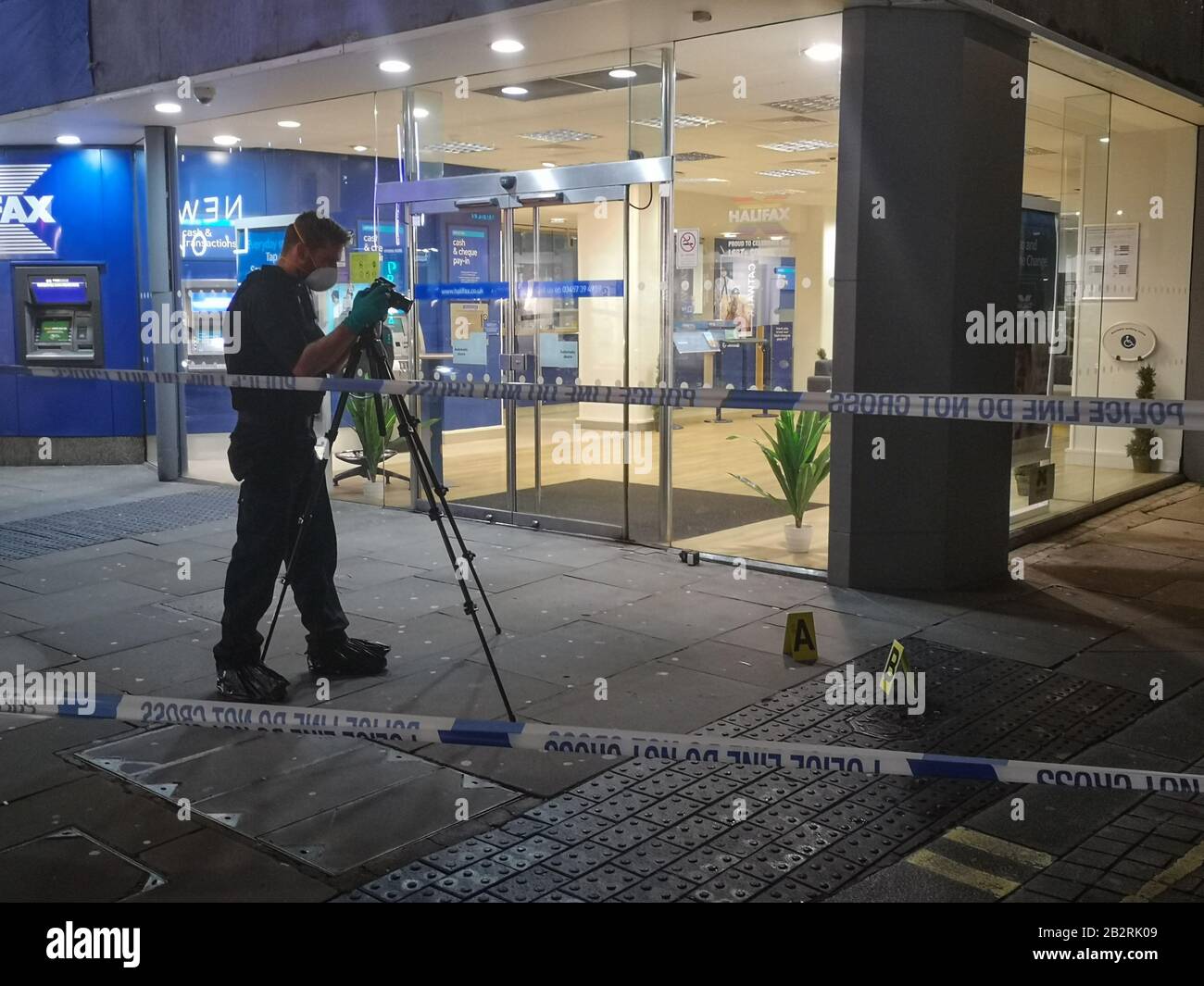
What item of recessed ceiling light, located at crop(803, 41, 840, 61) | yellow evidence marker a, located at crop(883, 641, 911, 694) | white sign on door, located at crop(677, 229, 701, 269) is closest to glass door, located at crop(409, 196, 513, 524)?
white sign on door, located at crop(677, 229, 701, 269)

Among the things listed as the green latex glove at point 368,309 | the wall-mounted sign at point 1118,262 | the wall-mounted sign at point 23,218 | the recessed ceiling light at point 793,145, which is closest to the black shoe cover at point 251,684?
the green latex glove at point 368,309

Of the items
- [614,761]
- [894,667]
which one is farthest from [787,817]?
[894,667]

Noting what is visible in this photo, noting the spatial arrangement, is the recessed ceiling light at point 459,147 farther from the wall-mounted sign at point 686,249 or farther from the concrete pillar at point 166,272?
the concrete pillar at point 166,272

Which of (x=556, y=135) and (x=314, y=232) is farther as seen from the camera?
(x=556, y=135)

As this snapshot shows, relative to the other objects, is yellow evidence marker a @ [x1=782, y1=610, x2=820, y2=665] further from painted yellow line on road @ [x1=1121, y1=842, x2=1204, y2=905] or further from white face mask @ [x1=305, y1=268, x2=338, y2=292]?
white face mask @ [x1=305, y1=268, x2=338, y2=292]

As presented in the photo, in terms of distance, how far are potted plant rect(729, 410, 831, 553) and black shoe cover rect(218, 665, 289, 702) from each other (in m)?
3.71

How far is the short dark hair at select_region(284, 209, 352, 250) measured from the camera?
177 inches

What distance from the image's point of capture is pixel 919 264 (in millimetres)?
6129

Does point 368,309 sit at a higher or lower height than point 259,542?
higher

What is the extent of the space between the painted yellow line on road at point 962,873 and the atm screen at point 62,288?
10.2 m

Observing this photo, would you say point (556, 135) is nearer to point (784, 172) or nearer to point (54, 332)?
point (784, 172)

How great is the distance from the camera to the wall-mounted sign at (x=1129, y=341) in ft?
32.3

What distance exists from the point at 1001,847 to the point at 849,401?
1.33m
